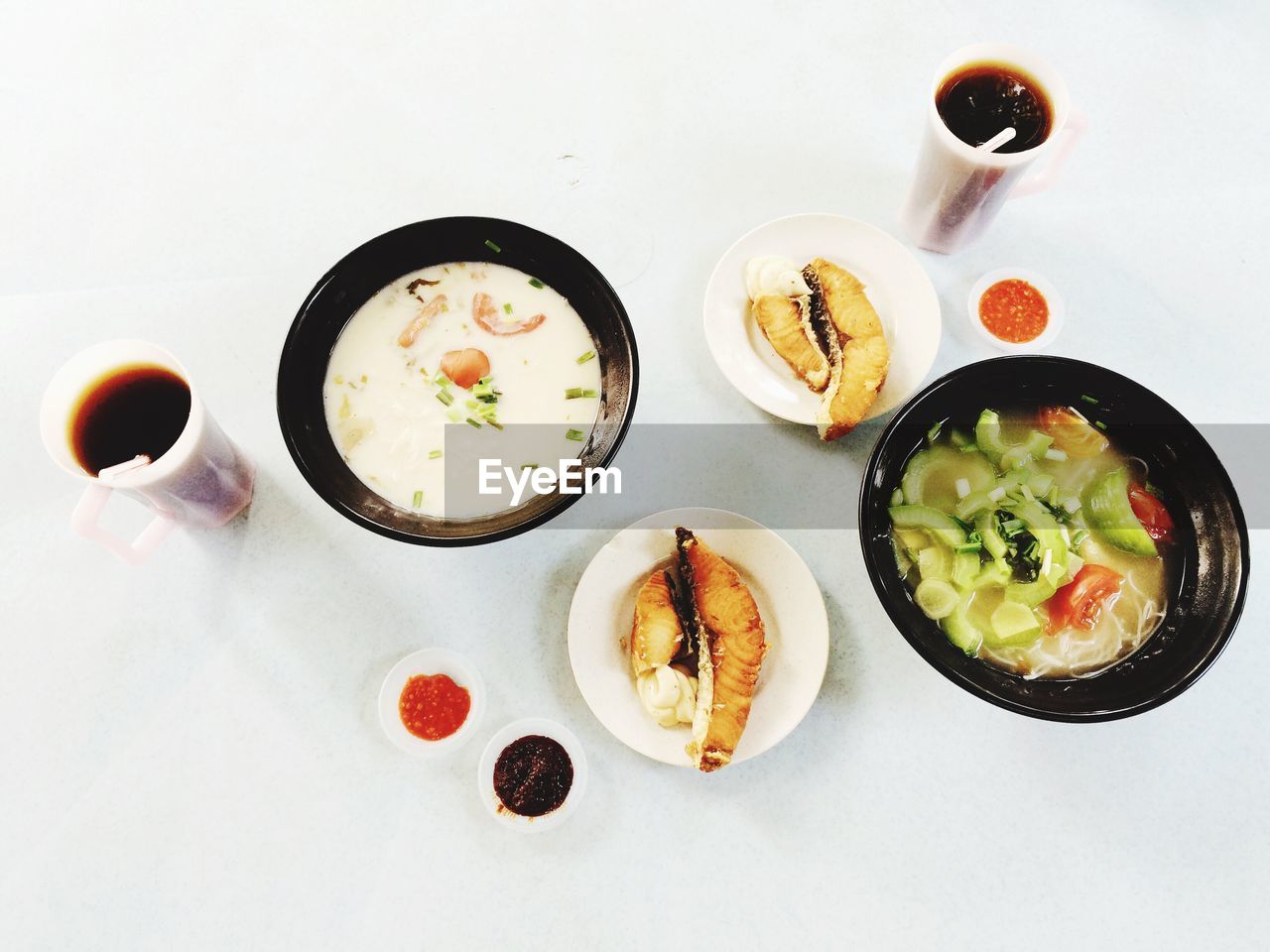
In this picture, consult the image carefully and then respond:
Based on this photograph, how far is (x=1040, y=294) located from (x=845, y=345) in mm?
491

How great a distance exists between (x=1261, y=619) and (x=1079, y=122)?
1.05m

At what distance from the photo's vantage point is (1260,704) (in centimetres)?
175

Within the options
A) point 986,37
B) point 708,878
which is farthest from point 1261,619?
point 986,37

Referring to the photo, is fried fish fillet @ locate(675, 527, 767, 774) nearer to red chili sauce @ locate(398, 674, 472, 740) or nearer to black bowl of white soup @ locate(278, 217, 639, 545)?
black bowl of white soup @ locate(278, 217, 639, 545)

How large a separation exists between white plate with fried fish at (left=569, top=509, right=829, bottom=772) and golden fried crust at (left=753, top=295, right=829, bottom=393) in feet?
1.06

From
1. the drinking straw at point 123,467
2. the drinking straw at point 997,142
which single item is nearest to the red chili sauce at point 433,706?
the drinking straw at point 123,467

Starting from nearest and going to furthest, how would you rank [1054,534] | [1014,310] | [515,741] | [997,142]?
[1054,534], [997,142], [515,741], [1014,310]

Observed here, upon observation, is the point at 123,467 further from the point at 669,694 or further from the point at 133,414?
the point at 669,694

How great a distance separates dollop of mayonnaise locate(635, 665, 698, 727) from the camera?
1.61m

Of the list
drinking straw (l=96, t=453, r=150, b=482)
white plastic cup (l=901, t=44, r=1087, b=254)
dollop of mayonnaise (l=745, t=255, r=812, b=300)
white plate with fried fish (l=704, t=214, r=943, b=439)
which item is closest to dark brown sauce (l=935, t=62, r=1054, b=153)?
white plastic cup (l=901, t=44, r=1087, b=254)

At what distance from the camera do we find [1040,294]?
1882mm

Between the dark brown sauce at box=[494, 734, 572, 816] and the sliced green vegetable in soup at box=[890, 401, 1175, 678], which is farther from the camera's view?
the dark brown sauce at box=[494, 734, 572, 816]

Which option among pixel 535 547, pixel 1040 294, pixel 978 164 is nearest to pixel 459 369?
pixel 535 547

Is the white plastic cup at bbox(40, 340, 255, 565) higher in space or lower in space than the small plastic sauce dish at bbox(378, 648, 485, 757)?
higher
